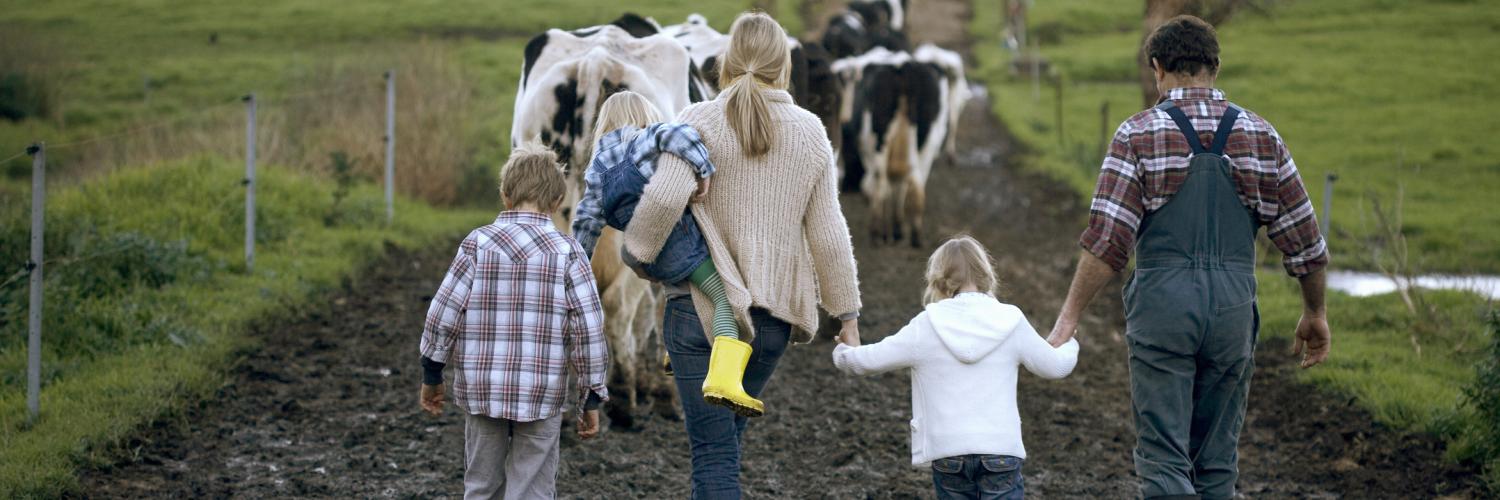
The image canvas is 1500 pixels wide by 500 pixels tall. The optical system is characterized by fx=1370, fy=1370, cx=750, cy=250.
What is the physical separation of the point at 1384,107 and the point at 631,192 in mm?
26103

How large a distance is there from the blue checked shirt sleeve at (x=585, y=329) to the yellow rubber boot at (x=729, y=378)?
557mm

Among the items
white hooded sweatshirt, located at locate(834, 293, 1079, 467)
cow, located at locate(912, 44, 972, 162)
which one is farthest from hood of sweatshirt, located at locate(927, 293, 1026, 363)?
cow, located at locate(912, 44, 972, 162)

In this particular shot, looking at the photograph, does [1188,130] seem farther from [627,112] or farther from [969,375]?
[627,112]

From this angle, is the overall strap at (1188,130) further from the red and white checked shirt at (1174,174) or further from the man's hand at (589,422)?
the man's hand at (589,422)

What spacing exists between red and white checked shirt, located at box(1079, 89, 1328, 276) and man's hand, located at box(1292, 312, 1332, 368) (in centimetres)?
34

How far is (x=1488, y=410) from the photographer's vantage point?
6332 millimetres

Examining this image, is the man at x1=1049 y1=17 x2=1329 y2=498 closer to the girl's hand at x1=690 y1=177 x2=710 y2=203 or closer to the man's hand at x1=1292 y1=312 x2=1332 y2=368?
the man's hand at x1=1292 y1=312 x2=1332 y2=368

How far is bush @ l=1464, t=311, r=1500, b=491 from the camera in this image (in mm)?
6211

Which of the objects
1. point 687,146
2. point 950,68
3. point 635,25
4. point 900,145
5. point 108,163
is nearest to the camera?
point 687,146

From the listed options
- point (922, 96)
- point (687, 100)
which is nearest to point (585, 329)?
point (687, 100)

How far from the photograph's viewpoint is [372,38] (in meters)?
33.7

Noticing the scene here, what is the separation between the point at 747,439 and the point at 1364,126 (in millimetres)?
21428

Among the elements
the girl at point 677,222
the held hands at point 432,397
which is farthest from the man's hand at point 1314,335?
the held hands at point 432,397

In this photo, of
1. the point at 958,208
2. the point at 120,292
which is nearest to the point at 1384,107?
the point at 958,208
